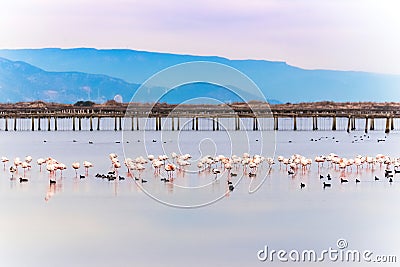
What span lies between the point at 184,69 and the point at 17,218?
8.11 m

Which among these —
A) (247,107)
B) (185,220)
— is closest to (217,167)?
(185,220)

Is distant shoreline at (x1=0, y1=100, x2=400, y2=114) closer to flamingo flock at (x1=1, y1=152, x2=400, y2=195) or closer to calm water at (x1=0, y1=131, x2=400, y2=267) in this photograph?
flamingo flock at (x1=1, y1=152, x2=400, y2=195)

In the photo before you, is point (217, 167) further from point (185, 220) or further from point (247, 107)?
point (247, 107)

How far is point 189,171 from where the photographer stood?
29.5 m

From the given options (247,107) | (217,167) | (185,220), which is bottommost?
(185,220)

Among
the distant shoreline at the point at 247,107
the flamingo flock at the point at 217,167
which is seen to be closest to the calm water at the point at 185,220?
the flamingo flock at the point at 217,167

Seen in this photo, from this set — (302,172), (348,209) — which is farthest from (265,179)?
(348,209)

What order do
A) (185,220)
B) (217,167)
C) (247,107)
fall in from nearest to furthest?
(185,220) < (217,167) < (247,107)

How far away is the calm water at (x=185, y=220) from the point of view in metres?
16.5

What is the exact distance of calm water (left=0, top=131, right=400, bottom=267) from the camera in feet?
54.0

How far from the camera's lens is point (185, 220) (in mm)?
19984

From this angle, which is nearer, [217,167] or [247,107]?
[217,167]

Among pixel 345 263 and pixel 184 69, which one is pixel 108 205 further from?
pixel 345 263

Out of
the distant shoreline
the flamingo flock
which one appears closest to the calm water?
the flamingo flock
